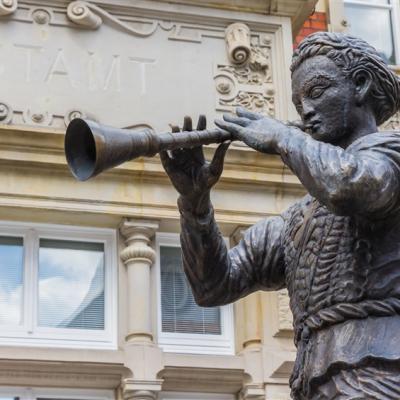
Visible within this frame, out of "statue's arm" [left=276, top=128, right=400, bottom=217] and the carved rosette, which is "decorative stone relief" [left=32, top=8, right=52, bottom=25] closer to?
the carved rosette

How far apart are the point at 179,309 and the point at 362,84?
6.24 meters

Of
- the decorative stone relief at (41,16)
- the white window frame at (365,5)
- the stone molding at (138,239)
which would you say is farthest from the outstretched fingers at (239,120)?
the white window frame at (365,5)

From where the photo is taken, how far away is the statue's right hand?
3.52 metres

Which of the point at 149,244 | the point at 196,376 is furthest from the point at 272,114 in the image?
the point at 196,376

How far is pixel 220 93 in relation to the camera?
9953 millimetres

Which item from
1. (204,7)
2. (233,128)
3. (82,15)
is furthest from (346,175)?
(204,7)

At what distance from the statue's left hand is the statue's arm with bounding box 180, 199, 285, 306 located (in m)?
0.30


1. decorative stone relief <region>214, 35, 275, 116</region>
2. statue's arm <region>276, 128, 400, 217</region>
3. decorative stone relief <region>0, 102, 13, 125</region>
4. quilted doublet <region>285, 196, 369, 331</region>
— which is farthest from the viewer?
decorative stone relief <region>214, 35, 275, 116</region>

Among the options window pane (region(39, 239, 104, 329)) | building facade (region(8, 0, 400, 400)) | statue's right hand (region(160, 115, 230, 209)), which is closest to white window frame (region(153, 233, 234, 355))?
building facade (region(8, 0, 400, 400))

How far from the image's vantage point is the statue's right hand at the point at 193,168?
3.52 meters

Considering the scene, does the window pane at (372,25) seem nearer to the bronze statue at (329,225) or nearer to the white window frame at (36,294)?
the white window frame at (36,294)

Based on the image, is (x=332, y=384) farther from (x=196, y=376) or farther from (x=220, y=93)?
(x=220, y=93)

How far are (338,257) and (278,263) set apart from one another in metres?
0.37

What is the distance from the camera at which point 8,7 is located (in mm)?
9750
